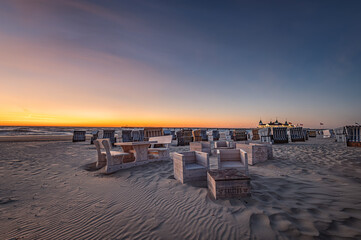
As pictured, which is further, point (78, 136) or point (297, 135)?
point (78, 136)

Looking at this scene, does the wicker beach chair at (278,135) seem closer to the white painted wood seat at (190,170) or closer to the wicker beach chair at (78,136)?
the white painted wood seat at (190,170)

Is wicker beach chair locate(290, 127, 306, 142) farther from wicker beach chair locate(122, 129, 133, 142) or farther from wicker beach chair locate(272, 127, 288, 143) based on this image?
wicker beach chair locate(122, 129, 133, 142)

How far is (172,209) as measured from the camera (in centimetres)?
323

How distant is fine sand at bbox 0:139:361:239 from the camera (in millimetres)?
2500

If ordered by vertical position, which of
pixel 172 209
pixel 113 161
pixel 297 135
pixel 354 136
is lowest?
pixel 172 209

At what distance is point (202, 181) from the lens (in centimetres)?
468

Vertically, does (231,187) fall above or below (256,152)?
below

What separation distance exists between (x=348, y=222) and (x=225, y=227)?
1.97m

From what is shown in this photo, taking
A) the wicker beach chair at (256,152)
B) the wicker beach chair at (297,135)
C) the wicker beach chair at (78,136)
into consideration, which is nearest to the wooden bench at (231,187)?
the wicker beach chair at (256,152)

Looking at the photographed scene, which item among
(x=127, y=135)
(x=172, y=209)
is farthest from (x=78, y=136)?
(x=172, y=209)

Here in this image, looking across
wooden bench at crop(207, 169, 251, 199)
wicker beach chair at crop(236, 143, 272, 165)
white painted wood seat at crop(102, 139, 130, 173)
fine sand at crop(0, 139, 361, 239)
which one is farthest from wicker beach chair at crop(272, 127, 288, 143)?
white painted wood seat at crop(102, 139, 130, 173)

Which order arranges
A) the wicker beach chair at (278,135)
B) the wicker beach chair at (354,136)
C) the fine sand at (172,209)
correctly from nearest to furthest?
the fine sand at (172,209)
the wicker beach chair at (354,136)
the wicker beach chair at (278,135)

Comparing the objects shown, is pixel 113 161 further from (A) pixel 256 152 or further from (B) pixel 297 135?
(B) pixel 297 135

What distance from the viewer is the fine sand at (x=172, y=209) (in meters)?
2.50
